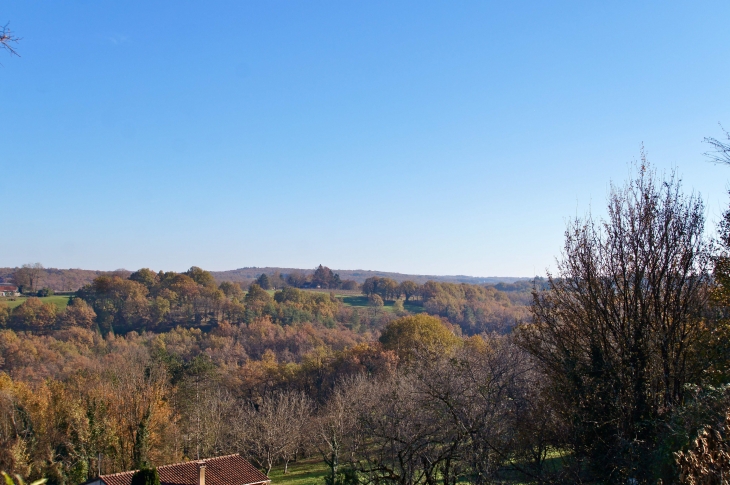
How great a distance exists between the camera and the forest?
23.9ft

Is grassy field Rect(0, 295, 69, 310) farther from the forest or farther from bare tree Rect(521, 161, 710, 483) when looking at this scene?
bare tree Rect(521, 161, 710, 483)

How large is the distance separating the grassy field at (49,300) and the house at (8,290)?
10.0ft

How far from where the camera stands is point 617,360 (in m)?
8.62

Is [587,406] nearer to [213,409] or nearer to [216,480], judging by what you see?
[216,480]

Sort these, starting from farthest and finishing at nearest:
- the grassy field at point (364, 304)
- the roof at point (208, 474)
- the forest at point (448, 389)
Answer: the grassy field at point (364, 304) → the roof at point (208, 474) → the forest at point (448, 389)

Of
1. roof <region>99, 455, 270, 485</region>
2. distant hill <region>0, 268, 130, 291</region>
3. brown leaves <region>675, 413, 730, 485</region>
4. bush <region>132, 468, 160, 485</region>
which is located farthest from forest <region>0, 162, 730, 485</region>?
distant hill <region>0, 268, 130, 291</region>

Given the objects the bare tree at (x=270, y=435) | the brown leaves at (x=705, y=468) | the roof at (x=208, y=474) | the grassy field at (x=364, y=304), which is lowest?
the bare tree at (x=270, y=435)

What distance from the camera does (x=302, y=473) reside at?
2572 centimetres

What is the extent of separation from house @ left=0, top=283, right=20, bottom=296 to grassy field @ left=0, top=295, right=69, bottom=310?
10.0 ft

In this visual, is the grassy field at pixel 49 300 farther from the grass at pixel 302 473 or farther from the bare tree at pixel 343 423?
the bare tree at pixel 343 423

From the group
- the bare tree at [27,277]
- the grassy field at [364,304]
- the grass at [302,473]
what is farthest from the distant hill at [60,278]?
the grass at [302,473]

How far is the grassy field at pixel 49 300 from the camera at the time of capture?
7219 centimetres

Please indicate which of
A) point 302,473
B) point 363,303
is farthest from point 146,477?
point 363,303

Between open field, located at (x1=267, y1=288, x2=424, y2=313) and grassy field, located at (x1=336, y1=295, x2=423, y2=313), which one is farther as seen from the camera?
open field, located at (x1=267, y1=288, x2=424, y2=313)
